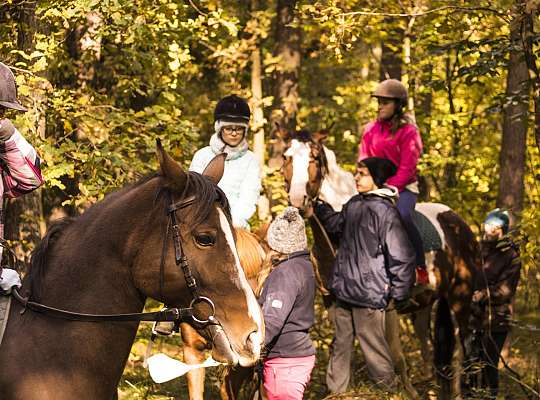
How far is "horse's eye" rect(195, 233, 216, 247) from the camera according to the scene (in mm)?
4035

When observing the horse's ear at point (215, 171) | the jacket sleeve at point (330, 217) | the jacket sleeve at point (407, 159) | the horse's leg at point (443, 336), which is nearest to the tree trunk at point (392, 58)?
the horse's leg at point (443, 336)

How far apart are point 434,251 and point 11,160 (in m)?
6.86

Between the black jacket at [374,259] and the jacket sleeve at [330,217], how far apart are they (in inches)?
9.7

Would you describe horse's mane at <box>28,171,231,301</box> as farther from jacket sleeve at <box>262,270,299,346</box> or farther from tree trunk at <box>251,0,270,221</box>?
tree trunk at <box>251,0,270,221</box>

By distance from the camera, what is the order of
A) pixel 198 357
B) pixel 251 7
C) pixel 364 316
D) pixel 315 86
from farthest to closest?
pixel 315 86, pixel 251 7, pixel 364 316, pixel 198 357

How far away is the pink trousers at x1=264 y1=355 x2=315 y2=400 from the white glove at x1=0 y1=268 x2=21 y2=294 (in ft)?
8.71

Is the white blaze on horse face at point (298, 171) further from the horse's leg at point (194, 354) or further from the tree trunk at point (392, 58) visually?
the tree trunk at point (392, 58)

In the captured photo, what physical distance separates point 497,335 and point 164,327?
6.70 metres

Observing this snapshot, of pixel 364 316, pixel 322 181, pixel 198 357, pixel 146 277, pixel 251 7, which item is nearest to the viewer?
pixel 146 277

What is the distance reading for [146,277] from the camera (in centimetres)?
406

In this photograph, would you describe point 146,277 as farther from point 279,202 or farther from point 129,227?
point 279,202

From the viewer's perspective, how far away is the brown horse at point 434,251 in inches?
339

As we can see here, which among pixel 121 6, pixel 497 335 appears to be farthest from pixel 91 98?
pixel 497 335

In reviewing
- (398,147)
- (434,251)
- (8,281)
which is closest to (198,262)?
(8,281)
